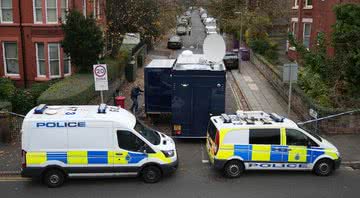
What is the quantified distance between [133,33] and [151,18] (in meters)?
2.15

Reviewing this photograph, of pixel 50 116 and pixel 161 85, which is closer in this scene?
pixel 50 116

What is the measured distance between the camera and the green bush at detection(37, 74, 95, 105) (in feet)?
53.7

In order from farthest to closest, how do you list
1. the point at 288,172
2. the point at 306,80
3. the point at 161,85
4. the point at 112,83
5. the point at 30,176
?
the point at 112,83 < the point at 306,80 < the point at 161,85 < the point at 288,172 < the point at 30,176

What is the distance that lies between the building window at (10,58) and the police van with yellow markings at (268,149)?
1692cm

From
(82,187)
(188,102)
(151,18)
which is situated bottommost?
(82,187)

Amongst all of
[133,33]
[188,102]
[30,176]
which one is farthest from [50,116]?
[133,33]

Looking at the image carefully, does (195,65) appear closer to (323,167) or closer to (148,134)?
(148,134)

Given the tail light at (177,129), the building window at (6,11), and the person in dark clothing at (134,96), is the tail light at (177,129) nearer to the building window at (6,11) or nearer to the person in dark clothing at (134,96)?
the person in dark clothing at (134,96)

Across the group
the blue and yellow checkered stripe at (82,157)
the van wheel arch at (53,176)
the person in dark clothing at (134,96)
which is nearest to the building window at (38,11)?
the person in dark clothing at (134,96)

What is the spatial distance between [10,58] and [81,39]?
612 centimetres

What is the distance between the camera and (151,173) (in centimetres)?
1211

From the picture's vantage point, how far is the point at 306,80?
20656 millimetres

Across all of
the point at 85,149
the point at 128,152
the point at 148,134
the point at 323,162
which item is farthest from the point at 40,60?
the point at 323,162

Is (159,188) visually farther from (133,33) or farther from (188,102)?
(133,33)
